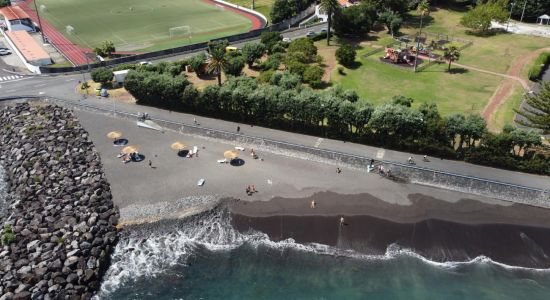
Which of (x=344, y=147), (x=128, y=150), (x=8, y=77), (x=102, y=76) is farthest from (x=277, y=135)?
(x=8, y=77)

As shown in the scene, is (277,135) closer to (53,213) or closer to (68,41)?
(53,213)

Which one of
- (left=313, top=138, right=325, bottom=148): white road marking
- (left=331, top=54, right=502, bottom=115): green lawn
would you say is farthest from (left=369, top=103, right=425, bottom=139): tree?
(left=331, top=54, right=502, bottom=115): green lawn

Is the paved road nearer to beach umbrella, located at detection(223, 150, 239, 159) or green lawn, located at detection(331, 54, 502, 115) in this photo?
beach umbrella, located at detection(223, 150, 239, 159)

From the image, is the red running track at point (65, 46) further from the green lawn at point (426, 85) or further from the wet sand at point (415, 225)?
the wet sand at point (415, 225)

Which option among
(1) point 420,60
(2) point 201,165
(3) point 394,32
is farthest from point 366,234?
(3) point 394,32

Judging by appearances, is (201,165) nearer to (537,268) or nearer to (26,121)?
(26,121)

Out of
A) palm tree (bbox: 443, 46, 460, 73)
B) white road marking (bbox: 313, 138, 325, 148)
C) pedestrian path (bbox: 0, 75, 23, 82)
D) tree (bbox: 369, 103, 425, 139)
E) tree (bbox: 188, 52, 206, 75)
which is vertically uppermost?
palm tree (bbox: 443, 46, 460, 73)
